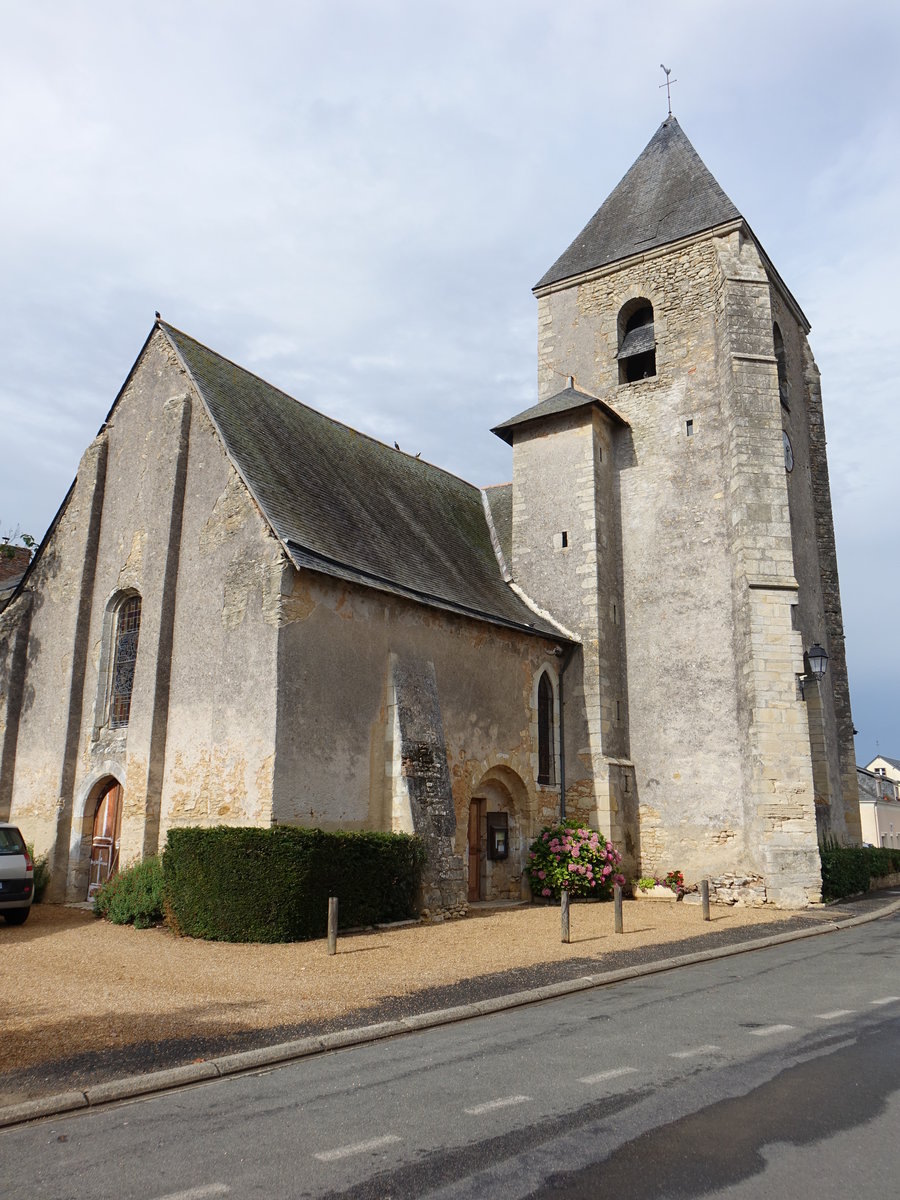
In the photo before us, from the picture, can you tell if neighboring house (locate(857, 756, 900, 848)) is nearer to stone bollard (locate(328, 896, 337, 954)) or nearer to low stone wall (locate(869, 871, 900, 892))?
low stone wall (locate(869, 871, 900, 892))

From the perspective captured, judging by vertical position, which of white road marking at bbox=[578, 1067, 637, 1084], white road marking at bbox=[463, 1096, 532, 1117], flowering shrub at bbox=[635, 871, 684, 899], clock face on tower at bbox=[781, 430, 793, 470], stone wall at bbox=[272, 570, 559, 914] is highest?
clock face on tower at bbox=[781, 430, 793, 470]

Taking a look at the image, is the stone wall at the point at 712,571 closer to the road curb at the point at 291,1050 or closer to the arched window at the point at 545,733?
the arched window at the point at 545,733

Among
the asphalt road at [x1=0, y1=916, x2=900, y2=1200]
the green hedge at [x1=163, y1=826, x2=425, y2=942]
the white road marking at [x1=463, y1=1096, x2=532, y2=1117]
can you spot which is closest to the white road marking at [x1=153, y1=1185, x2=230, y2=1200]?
the asphalt road at [x1=0, y1=916, x2=900, y2=1200]

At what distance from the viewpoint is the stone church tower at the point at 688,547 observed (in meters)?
15.8

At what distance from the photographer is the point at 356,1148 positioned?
167 inches

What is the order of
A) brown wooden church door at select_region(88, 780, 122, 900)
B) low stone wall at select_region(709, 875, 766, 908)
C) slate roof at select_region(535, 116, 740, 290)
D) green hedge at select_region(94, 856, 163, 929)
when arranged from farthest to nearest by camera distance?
slate roof at select_region(535, 116, 740, 290) < low stone wall at select_region(709, 875, 766, 908) < brown wooden church door at select_region(88, 780, 122, 900) < green hedge at select_region(94, 856, 163, 929)

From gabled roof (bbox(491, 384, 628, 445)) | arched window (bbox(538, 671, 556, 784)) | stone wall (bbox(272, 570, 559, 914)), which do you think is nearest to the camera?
stone wall (bbox(272, 570, 559, 914))

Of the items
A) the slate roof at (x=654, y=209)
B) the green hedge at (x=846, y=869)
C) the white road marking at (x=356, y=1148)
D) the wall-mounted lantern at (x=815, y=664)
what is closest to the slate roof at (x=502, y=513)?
the slate roof at (x=654, y=209)

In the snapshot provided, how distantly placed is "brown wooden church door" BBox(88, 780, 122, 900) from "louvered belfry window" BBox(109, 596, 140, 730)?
1134 millimetres

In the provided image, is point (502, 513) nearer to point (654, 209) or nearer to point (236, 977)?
point (654, 209)

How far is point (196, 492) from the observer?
46.2 ft

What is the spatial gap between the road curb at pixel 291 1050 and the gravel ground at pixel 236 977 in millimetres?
209

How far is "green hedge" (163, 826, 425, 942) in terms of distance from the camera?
10625 millimetres

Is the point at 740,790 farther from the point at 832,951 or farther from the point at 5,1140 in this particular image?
the point at 5,1140
